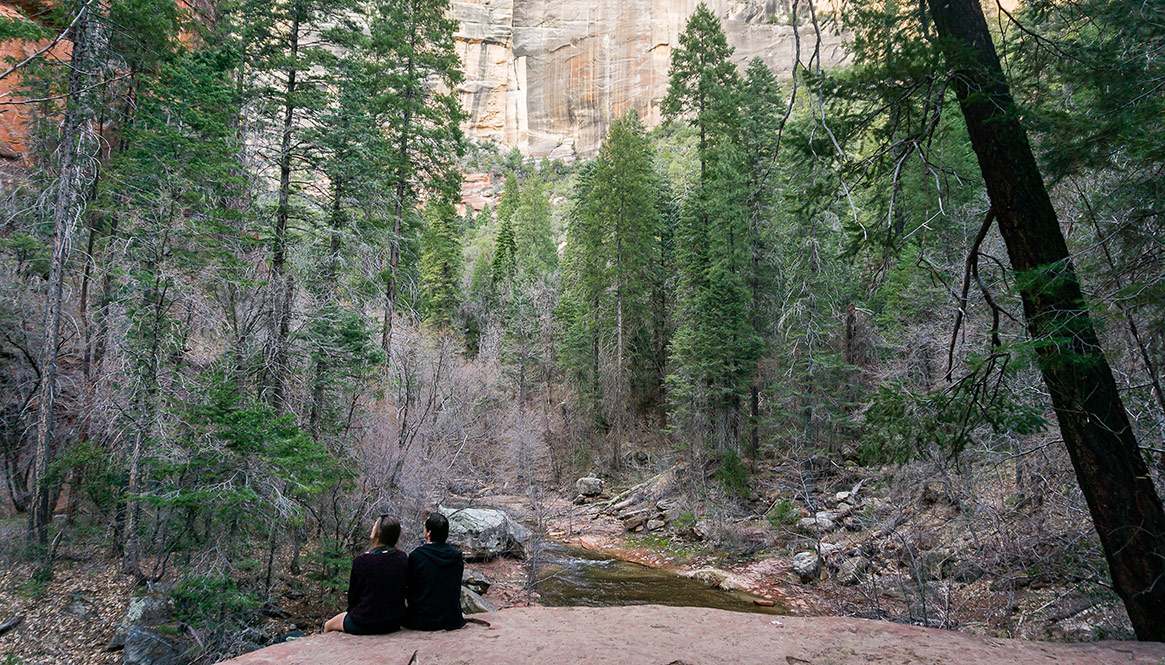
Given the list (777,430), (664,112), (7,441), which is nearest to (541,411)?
(777,430)

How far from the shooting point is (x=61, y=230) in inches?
405

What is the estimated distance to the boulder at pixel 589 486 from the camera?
2620cm

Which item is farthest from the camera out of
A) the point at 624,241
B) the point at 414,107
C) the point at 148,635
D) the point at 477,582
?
the point at 624,241

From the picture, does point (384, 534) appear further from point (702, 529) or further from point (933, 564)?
point (702, 529)

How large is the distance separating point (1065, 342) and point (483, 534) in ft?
51.7

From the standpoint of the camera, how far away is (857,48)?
4828 millimetres

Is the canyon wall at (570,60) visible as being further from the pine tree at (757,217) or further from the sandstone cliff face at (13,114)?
the sandstone cliff face at (13,114)

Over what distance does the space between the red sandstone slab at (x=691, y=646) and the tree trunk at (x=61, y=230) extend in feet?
33.1

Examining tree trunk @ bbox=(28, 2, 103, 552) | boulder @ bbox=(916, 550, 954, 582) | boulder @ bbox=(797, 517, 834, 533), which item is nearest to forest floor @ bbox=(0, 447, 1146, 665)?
boulder @ bbox=(916, 550, 954, 582)

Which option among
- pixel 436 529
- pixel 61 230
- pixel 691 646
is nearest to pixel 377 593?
pixel 436 529

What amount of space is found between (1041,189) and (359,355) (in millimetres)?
12383

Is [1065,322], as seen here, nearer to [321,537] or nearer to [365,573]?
[365,573]

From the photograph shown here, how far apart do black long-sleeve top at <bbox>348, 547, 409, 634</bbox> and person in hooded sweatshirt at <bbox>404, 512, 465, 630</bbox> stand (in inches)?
4.5

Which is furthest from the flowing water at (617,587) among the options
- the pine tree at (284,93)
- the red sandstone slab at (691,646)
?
the red sandstone slab at (691,646)
